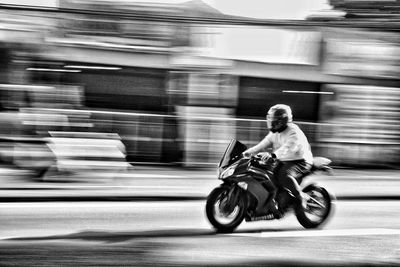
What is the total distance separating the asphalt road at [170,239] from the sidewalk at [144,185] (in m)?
0.66

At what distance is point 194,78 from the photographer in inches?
595

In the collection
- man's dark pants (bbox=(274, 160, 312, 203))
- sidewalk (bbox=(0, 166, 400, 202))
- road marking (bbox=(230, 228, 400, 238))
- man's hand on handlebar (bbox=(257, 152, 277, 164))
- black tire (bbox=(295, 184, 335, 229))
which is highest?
man's hand on handlebar (bbox=(257, 152, 277, 164))

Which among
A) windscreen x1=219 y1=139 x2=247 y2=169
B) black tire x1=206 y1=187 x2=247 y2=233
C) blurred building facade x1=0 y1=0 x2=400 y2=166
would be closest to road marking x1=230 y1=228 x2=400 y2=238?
black tire x1=206 y1=187 x2=247 y2=233

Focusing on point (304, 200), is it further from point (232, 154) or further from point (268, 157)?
point (232, 154)

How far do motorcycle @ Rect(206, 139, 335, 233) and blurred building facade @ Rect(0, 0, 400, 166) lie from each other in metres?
5.96

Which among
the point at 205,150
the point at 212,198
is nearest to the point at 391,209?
the point at 212,198

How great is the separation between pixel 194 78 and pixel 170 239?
8.27 m

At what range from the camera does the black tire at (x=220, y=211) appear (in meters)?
7.45

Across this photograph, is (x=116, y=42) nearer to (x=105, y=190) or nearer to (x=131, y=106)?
(x=131, y=106)

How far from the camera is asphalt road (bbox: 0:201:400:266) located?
621 cm

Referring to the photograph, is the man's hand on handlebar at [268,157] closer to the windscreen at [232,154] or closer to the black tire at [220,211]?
the windscreen at [232,154]

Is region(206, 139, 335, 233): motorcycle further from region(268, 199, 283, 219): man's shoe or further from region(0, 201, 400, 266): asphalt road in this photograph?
region(0, 201, 400, 266): asphalt road

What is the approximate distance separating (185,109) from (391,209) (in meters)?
5.91

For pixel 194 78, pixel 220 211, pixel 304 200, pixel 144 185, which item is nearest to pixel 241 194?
pixel 220 211
